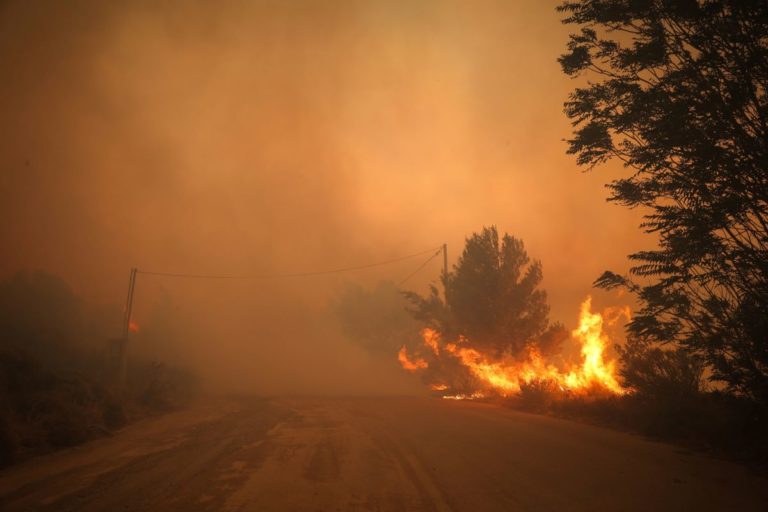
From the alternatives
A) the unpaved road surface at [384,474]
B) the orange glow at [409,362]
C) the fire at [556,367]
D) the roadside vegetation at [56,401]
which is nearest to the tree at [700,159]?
the unpaved road surface at [384,474]

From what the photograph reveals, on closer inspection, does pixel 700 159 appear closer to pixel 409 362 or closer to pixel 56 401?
pixel 56 401

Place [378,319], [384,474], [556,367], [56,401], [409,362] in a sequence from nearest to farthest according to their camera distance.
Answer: [384,474]
[56,401]
[556,367]
[409,362]
[378,319]

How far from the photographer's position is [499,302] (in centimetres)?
2603

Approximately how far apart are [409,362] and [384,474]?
40797mm

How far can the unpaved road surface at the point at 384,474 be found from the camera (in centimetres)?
568

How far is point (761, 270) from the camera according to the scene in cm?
791

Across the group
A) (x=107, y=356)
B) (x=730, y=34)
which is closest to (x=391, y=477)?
(x=730, y=34)

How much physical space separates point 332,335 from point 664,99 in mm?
69305

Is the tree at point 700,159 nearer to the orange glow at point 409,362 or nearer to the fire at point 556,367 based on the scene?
the fire at point 556,367

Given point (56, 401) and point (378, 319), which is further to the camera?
point (378, 319)

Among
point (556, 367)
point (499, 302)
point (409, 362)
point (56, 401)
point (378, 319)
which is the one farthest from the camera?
point (378, 319)

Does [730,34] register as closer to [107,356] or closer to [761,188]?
[761,188]

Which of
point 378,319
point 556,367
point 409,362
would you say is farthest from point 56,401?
point 378,319

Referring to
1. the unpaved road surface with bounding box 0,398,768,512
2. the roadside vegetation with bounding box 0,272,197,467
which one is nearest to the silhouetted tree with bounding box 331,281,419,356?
the roadside vegetation with bounding box 0,272,197,467
